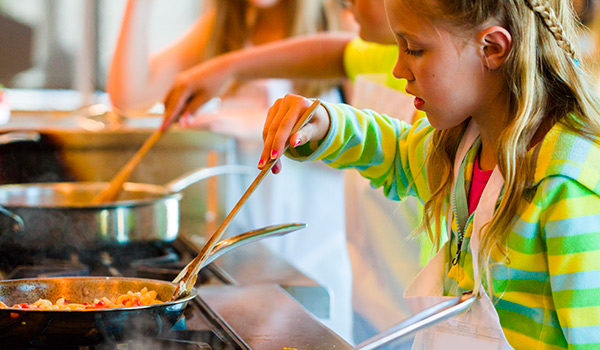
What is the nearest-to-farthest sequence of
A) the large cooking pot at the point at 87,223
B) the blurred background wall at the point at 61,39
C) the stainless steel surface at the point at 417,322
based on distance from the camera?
the stainless steel surface at the point at 417,322, the large cooking pot at the point at 87,223, the blurred background wall at the point at 61,39

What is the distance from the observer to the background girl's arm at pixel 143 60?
1.80 meters

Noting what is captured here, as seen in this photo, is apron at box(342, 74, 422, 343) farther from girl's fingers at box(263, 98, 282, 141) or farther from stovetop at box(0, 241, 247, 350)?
girl's fingers at box(263, 98, 282, 141)

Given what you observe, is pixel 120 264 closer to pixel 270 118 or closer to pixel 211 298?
pixel 211 298

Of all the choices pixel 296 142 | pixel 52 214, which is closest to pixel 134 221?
pixel 52 214

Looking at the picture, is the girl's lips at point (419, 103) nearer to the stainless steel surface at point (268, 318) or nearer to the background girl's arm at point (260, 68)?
the stainless steel surface at point (268, 318)

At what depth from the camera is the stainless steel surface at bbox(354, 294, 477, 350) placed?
0.53m

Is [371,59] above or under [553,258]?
above

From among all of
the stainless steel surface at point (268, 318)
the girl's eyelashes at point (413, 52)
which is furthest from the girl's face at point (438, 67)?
the stainless steel surface at point (268, 318)

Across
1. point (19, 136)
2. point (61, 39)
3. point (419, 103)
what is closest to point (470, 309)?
point (419, 103)

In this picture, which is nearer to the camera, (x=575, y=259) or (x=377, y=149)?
(x=575, y=259)

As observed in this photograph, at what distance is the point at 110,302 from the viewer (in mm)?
697

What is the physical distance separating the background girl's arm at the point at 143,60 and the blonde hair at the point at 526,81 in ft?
4.22

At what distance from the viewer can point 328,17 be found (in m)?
1.98

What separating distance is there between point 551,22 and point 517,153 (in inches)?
5.2
